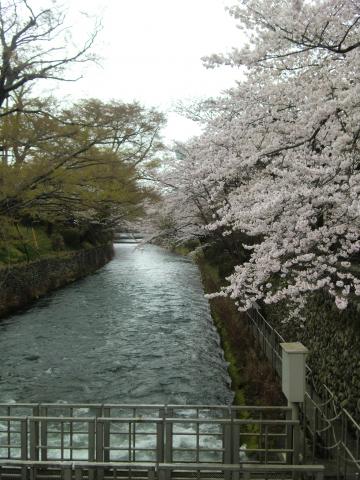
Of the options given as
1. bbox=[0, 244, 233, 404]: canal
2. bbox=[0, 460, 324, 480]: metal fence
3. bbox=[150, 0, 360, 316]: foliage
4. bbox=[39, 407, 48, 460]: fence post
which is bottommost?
bbox=[0, 244, 233, 404]: canal

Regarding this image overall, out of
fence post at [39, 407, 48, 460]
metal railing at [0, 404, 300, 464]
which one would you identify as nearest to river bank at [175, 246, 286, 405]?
metal railing at [0, 404, 300, 464]

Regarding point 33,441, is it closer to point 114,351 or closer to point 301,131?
point 301,131

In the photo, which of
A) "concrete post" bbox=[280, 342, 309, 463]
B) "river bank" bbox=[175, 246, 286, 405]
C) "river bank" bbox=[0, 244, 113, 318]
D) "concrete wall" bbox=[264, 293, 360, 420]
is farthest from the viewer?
"river bank" bbox=[0, 244, 113, 318]

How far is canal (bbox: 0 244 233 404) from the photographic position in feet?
35.2

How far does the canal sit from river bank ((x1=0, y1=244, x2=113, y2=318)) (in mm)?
658

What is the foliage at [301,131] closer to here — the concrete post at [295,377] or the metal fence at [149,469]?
the concrete post at [295,377]

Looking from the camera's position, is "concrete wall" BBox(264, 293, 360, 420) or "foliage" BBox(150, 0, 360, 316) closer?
"foliage" BBox(150, 0, 360, 316)

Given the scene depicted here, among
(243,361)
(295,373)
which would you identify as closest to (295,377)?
(295,373)

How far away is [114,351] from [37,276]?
1007 cm

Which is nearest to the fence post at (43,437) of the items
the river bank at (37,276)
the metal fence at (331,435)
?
the metal fence at (331,435)

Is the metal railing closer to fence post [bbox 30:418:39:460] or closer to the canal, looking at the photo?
fence post [bbox 30:418:39:460]

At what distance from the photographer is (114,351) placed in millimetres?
13844

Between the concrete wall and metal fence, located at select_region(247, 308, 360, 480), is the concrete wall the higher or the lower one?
the higher one

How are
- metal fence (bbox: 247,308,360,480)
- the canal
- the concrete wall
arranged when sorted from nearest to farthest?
metal fence (bbox: 247,308,360,480) → the concrete wall → the canal
